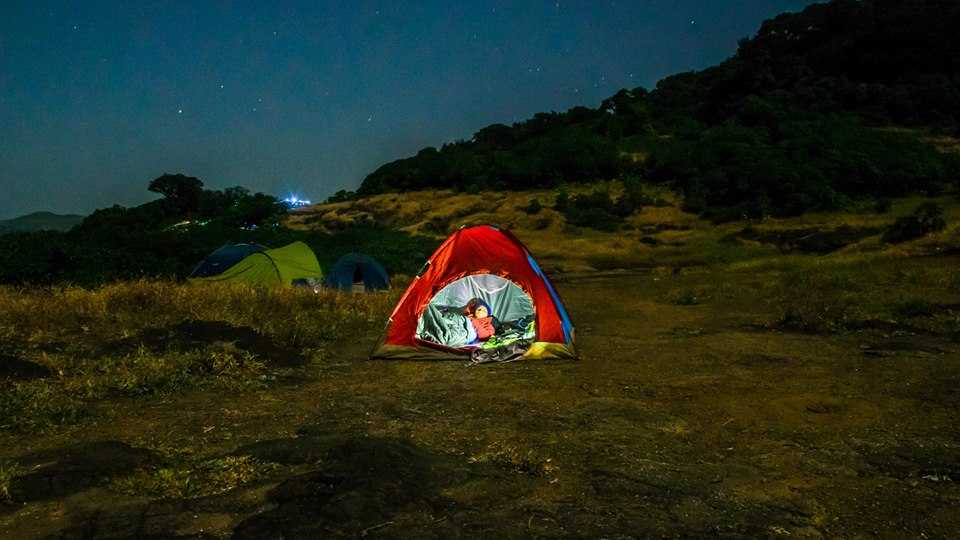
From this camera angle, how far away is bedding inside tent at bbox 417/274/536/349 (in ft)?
34.9

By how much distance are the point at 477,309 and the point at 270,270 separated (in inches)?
319

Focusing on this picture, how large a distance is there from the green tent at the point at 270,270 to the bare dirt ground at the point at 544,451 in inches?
314

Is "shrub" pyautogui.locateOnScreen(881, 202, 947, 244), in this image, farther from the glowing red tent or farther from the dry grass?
the dry grass

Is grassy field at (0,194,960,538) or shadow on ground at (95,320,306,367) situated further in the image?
shadow on ground at (95,320,306,367)

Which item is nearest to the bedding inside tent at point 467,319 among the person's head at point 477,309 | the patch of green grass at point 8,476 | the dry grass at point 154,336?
the person's head at point 477,309

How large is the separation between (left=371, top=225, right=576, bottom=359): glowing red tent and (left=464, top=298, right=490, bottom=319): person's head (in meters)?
0.27

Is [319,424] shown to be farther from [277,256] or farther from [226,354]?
[277,256]

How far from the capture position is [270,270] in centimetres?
1669

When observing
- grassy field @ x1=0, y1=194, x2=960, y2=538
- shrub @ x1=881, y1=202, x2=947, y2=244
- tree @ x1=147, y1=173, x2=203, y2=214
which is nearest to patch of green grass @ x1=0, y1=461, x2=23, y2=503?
grassy field @ x1=0, y1=194, x2=960, y2=538

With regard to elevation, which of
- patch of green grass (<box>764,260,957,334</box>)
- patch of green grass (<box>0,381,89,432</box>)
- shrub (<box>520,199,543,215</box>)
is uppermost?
shrub (<box>520,199,543,215</box>)

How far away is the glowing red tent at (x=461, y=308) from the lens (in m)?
9.58

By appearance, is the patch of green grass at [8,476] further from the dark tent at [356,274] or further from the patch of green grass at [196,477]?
the dark tent at [356,274]

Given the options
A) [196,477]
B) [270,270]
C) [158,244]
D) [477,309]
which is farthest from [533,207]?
[196,477]

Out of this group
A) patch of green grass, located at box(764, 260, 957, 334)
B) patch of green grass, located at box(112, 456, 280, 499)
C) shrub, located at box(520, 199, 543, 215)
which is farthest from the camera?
shrub, located at box(520, 199, 543, 215)
